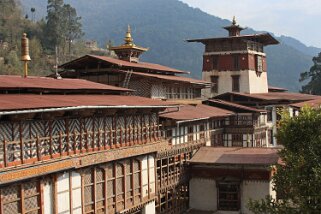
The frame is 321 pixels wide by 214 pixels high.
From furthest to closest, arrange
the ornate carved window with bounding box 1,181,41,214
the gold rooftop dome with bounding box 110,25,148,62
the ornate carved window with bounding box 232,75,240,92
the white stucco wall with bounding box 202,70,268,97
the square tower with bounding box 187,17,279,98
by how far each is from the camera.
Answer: the ornate carved window with bounding box 232,75,240,92, the white stucco wall with bounding box 202,70,268,97, the square tower with bounding box 187,17,279,98, the gold rooftop dome with bounding box 110,25,148,62, the ornate carved window with bounding box 1,181,41,214

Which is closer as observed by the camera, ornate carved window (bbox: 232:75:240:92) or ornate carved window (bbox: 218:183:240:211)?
ornate carved window (bbox: 218:183:240:211)

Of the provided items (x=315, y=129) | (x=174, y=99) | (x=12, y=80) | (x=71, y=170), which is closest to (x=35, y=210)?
(x=71, y=170)

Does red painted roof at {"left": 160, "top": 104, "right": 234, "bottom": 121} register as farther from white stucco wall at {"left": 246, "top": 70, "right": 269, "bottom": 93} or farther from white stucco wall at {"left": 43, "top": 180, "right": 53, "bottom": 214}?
white stucco wall at {"left": 246, "top": 70, "right": 269, "bottom": 93}

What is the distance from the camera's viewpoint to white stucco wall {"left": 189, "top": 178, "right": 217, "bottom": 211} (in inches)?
1243

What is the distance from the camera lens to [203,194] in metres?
31.9

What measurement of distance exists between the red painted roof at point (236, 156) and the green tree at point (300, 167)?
28.8 ft

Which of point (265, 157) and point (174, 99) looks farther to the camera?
point (174, 99)

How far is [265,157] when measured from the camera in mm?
31500

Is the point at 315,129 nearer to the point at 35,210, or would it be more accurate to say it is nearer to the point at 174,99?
the point at 35,210

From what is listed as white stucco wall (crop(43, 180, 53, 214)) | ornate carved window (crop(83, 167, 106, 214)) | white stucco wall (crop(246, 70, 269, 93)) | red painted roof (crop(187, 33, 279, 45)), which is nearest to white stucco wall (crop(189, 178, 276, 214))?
ornate carved window (crop(83, 167, 106, 214))

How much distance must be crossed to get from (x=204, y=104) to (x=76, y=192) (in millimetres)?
24015

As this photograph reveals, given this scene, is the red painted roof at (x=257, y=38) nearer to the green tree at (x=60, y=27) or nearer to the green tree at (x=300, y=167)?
the green tree at (x=300, y=167)

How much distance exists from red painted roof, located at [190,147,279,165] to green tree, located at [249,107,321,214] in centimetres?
878

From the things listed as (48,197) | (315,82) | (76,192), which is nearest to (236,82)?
(76,192)
